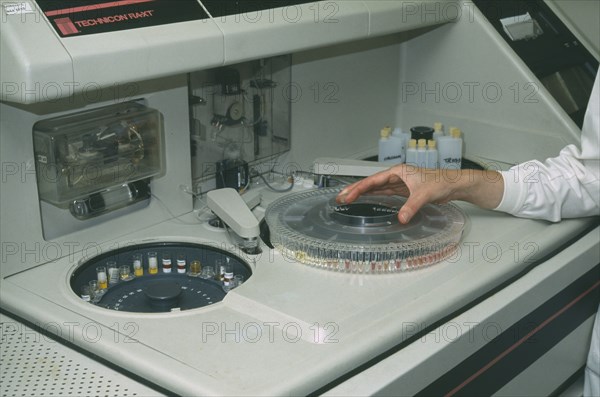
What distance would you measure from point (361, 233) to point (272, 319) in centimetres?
35

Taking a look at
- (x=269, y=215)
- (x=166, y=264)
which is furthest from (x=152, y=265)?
(x=269, y=215)

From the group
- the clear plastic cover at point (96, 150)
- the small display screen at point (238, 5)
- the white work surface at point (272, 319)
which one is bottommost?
the white work surface at point (272, 319)

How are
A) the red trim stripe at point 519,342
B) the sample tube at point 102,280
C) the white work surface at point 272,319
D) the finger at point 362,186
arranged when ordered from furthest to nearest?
1. the finger at point 362,186
2. the sample tube at point 102,280
3. the red trim stripe at point 519,342
4. the white work surface at point 272,319

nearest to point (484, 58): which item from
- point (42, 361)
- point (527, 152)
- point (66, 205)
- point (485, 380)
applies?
point (527, 152)

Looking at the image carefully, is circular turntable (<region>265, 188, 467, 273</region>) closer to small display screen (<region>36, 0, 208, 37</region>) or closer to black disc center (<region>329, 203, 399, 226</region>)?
black disc center (<region>329, 203, 399, 226</region>)

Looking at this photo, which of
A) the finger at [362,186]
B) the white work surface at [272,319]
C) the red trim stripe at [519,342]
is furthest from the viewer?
the finger at [362,186]

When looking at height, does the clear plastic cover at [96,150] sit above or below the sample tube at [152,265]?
above

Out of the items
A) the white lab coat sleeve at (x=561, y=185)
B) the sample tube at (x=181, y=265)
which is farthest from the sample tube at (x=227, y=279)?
the white lab coat sleeve at (x=561, y=185)

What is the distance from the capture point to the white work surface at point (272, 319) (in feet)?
3.98

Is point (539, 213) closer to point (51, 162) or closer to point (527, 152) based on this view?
point (527, 152)

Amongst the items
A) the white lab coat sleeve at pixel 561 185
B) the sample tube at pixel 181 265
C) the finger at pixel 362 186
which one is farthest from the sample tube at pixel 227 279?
the white lab coat sleeve at pixel 561 185

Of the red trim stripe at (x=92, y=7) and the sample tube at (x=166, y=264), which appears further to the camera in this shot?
the sample tube at (x=166, y=264)

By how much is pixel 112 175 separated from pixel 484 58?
111 cm

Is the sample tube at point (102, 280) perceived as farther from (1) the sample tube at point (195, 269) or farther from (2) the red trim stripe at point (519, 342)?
(2) the red trim stripe at point (519, 342)
